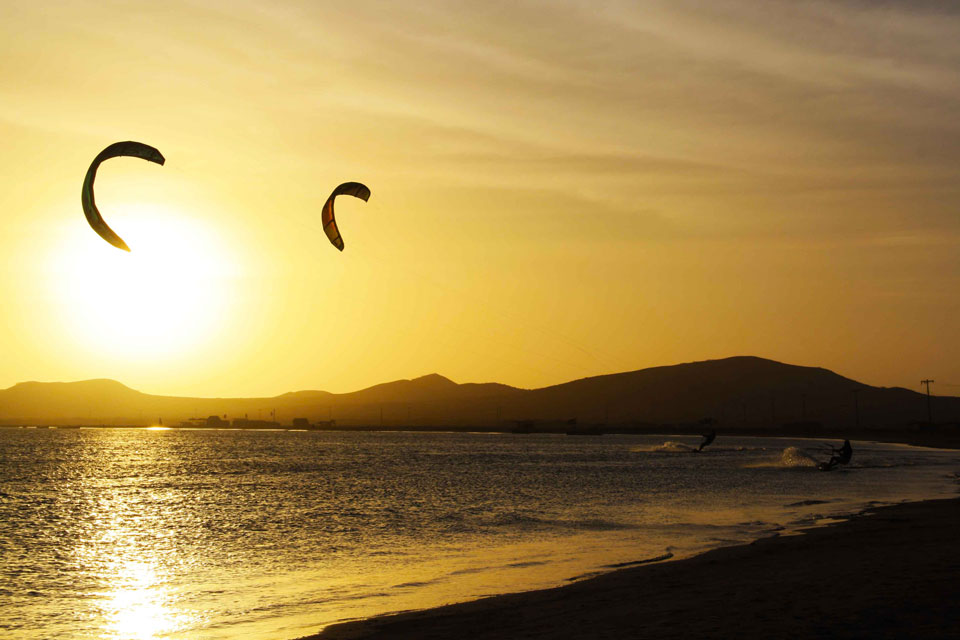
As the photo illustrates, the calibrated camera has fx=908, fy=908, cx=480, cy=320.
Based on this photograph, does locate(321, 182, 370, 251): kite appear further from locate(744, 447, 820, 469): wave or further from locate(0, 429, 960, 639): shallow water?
locate(744, 447, 820, 469): wave

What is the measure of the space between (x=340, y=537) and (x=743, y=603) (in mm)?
15642

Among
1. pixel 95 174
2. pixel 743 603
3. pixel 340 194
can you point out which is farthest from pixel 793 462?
pixel 743 603

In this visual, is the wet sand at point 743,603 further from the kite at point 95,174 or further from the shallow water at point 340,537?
the kite at point 95,174

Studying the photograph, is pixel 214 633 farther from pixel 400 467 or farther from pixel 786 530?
pixel 400 467

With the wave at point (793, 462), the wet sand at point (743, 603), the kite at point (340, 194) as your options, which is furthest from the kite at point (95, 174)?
the wave at point (793, 462)

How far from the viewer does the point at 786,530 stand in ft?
73.2

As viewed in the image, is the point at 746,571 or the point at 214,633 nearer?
the point at 214,633

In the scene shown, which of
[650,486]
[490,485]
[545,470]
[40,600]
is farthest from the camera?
[545,470]

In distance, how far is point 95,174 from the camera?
23.0 meters

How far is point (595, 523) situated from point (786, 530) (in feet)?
21.2

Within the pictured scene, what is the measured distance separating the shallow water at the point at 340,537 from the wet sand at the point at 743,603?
1.62 meters

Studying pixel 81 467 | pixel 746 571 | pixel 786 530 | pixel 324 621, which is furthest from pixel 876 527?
pixel 81 467

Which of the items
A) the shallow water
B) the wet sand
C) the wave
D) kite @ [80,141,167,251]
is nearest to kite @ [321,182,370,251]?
kite @ [80,141,167,251]

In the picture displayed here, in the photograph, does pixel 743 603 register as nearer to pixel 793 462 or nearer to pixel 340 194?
pixel 340 194
